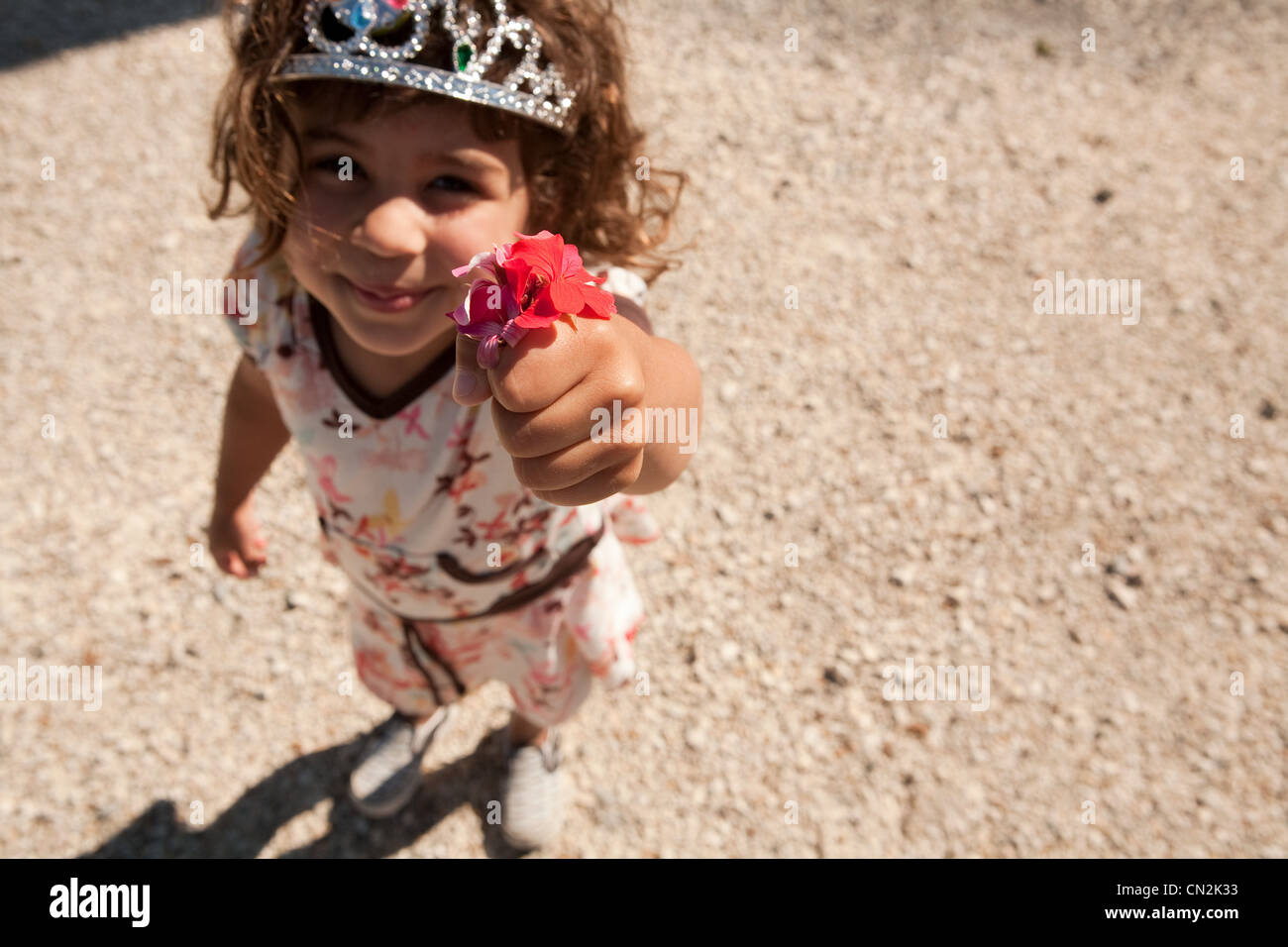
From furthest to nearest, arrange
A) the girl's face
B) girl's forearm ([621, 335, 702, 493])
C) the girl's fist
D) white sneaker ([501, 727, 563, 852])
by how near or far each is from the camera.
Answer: white sneaker ([501, 727, 563, 852]), the girl's fist, the girl's face, girl's forearm ([621, 335, 702, 493])

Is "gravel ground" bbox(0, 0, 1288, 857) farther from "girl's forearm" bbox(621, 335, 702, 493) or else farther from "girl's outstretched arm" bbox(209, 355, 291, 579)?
"girl's forearm" bbox(621, 335, 702, 493)

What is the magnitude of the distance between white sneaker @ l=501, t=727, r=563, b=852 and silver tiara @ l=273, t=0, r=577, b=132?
1994mm

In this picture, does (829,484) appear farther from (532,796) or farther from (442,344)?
(442,344)

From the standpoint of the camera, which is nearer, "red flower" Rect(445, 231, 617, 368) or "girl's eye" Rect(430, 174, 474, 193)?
"red flower" Rect(445, 231, 617, 368)

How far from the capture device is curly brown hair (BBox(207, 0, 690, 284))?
5.50 ft

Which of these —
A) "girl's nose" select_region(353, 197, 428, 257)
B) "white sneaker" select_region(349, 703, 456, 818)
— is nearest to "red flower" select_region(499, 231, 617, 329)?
"girl's nose" select_region(353, 197, 428, 257)

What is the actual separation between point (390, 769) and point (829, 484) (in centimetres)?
196

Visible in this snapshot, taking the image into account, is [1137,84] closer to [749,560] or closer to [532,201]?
[749,560]

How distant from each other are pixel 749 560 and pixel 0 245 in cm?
368

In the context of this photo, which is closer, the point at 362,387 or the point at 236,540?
the point at 362,387

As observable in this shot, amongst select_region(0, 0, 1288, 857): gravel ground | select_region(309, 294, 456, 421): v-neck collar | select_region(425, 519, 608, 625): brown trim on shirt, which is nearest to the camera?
select_region(309, 294, 456, 421): v-neck collar

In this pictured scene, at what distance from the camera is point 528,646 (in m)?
2.31

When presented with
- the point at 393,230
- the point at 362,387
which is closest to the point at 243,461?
the point at 362,387

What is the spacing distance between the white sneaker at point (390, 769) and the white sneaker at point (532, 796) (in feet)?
0.97
